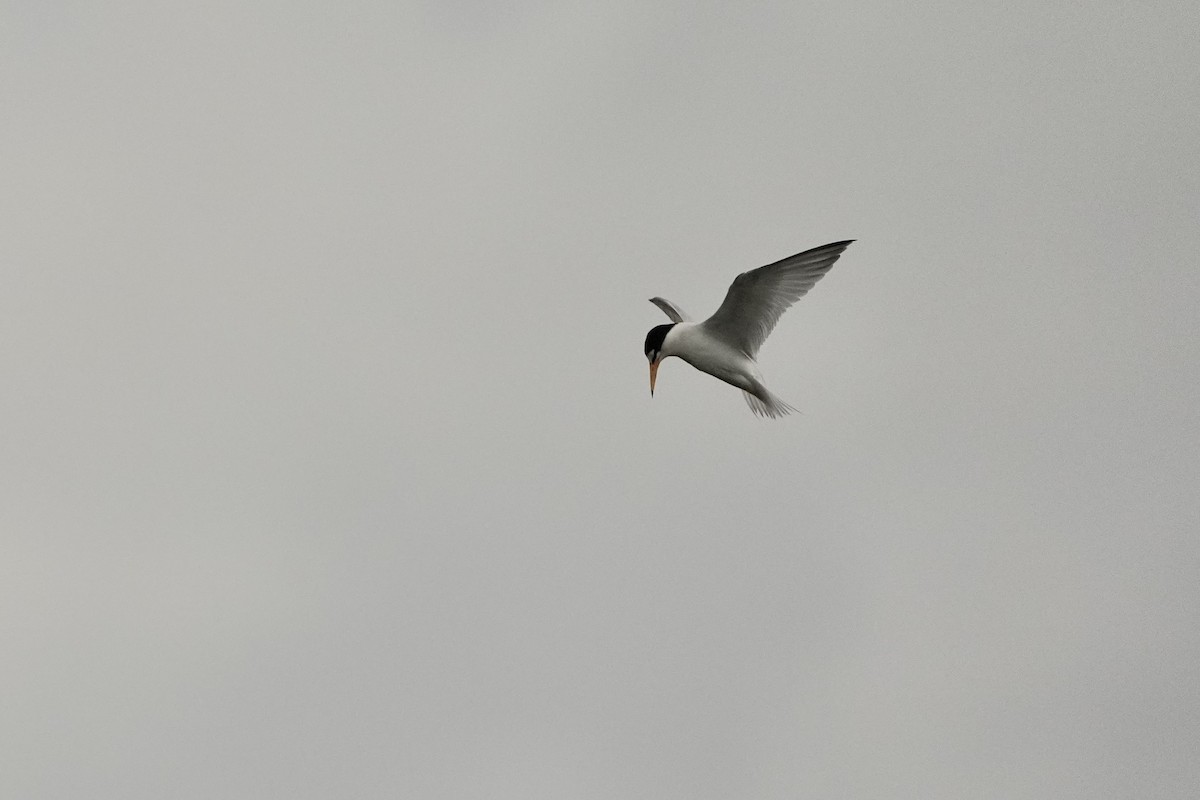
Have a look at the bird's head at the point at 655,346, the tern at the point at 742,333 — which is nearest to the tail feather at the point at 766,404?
the tern at the point at 742,333

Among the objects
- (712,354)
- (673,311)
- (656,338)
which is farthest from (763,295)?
(673,311)

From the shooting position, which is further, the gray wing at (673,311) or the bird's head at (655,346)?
the gray wing at (673,311)

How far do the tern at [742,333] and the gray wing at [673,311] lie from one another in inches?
72.6

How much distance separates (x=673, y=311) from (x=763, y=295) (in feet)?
11.0

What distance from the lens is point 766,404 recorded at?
18516mm

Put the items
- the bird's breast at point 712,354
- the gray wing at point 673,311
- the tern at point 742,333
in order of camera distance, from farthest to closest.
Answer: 1. the gray wing at point 673,311
2. the bird's breast at point 712,354
3. the tern at point 742,333

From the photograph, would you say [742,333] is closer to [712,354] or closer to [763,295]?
[712,354]

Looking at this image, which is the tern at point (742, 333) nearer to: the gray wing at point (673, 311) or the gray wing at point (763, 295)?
the gray wing at point (763, 295)

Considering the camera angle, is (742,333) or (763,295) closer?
(763,295)

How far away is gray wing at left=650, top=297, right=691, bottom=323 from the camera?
2097 centimetres

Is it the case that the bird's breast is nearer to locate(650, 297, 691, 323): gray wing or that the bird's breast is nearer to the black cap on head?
the black cap on head

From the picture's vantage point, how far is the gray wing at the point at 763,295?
1697 centimetres

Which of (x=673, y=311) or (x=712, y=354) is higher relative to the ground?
(x=673, y=311)

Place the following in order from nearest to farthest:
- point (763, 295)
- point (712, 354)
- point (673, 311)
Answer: point (763, 295)
point (712, 354)
point (673, 311)
